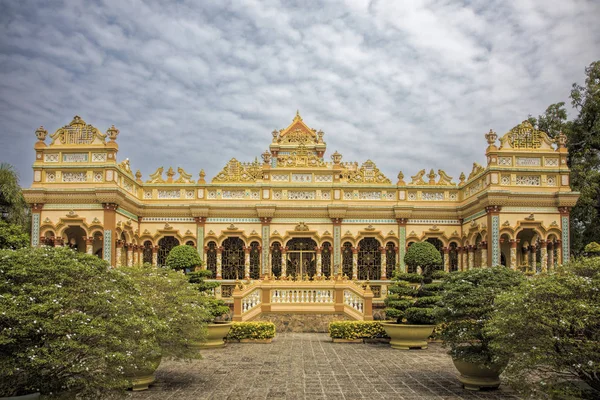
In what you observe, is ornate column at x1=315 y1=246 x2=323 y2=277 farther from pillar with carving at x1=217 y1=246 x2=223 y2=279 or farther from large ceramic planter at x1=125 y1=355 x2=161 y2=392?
large ceramic planter at x1=125 y1=355 x2=161 y2=392

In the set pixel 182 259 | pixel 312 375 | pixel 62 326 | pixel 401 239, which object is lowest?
pixel 312 375

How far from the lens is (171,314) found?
1068 cm

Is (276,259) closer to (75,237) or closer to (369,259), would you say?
(369,259)

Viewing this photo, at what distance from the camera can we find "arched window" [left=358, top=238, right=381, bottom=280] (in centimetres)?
2569

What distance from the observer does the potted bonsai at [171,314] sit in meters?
10.6

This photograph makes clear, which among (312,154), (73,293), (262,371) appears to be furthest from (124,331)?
(312,154)

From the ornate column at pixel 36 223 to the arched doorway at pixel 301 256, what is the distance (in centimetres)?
1005

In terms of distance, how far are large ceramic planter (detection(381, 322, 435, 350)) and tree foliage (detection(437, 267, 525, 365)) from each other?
17.4 feet

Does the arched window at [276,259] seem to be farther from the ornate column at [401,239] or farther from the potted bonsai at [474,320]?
the potted bonsai at [474,320]

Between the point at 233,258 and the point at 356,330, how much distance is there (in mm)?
8946

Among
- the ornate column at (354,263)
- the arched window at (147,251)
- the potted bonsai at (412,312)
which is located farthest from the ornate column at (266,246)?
the potted bonsai at (412,312)

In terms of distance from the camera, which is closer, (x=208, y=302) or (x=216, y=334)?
(x=208, y=302)

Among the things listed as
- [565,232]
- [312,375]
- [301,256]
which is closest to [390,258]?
[301,256]

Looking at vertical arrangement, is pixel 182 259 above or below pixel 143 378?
above
